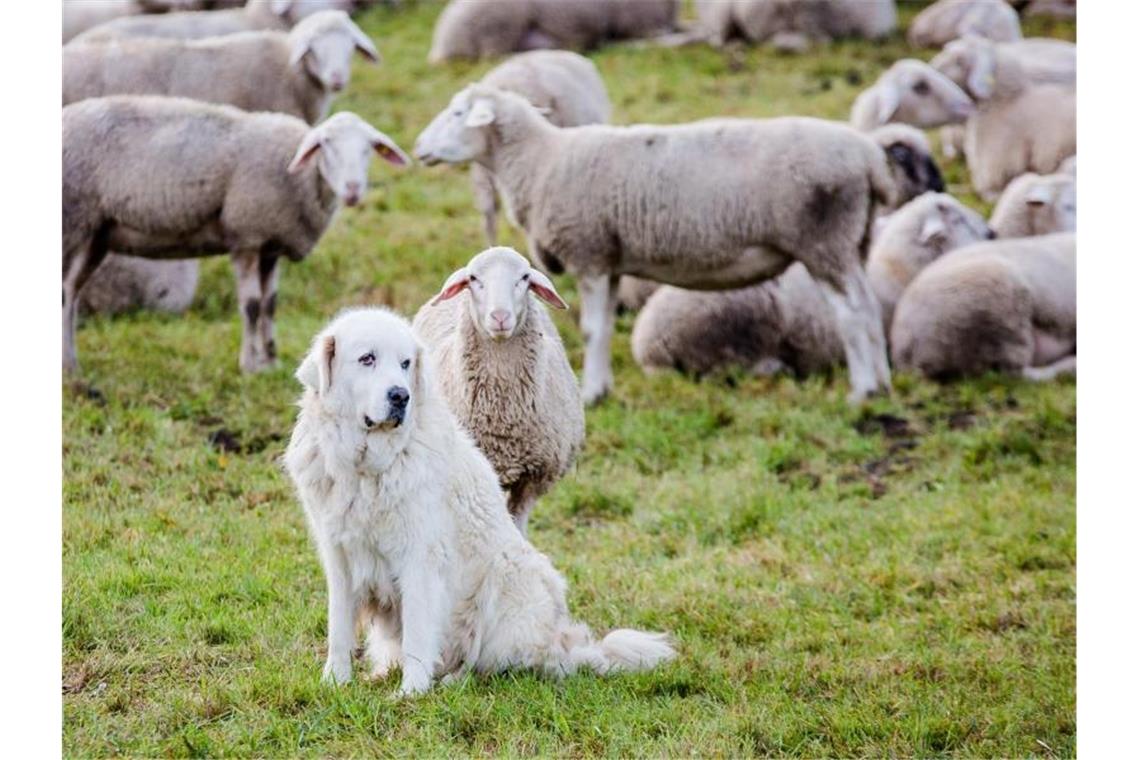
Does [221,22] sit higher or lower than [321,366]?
higher

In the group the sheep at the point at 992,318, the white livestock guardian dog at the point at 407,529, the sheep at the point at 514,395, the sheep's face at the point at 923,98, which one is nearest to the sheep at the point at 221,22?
the sheep's face at the point at 923,98

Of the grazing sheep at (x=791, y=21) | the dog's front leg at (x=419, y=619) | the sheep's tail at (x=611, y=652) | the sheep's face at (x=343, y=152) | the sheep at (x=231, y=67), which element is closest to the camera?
the dog's front leg at (x=419, y=619)

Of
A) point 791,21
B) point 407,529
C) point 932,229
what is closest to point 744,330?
point 932,229

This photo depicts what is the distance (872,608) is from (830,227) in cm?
311

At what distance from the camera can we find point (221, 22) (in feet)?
41.9

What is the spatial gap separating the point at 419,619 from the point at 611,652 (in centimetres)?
81

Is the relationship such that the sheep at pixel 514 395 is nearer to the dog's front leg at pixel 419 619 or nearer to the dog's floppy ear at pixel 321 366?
the dog's floppy ear at pixel 321 366

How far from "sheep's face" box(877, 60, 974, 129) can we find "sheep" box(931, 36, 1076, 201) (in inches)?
10.8

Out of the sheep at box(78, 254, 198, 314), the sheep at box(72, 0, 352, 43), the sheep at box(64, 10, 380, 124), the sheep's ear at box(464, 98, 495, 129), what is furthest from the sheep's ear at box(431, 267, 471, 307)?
the sheep at box(72, 0, 352, 43)

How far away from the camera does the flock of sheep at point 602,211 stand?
868 centimetres

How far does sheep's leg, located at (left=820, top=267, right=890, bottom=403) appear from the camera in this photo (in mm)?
9484

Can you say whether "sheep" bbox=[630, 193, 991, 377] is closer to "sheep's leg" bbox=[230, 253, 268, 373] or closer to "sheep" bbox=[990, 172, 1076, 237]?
"sheep" bbox=[990, 172, 1076, 237]

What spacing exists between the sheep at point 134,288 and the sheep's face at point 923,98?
5.81 m

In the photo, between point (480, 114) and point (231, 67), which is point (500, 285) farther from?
point (231, 67)
